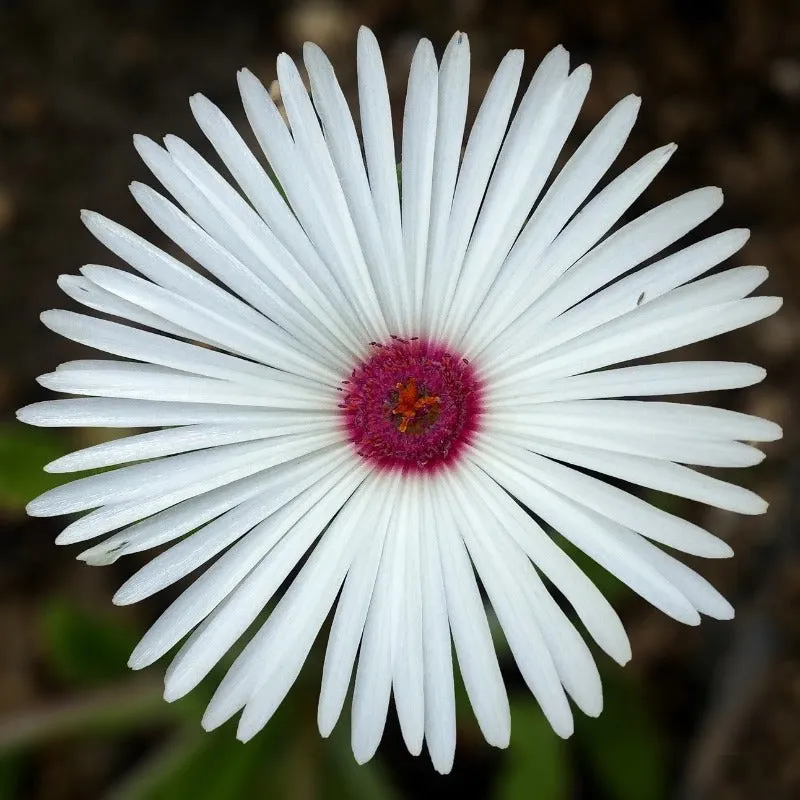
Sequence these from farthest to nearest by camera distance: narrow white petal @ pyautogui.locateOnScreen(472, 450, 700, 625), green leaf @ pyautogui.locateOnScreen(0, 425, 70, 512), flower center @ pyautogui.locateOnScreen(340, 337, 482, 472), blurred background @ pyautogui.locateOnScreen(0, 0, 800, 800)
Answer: blurred background @ pyautogui.locateOnScreen(0, 0, 800, 800), green leaf @ pyautogui.locateOnScreen(0, 425, 70, 512), flower center @ pyautogui.locateOnScreen(340, 337, 482, 472), narrow white petal @ pyautogui.locateOnScreen(472, 450, 700, 625)

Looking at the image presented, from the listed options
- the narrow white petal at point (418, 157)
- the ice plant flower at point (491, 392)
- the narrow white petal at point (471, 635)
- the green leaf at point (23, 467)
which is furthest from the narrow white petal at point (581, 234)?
the green leaf at point (23, 467)

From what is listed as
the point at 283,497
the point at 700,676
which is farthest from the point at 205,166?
the point at 700,676

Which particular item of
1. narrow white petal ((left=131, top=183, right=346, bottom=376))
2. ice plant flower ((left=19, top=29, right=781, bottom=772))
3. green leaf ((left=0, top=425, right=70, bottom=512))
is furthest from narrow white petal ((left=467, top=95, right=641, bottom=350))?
green leaf ((left=0, top=425, right=70, bottom=512))

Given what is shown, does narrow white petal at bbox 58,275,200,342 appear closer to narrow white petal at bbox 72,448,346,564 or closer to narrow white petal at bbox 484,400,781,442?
narrow white petal at bbox 72,448,346,564

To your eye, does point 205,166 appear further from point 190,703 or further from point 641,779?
point 641,779

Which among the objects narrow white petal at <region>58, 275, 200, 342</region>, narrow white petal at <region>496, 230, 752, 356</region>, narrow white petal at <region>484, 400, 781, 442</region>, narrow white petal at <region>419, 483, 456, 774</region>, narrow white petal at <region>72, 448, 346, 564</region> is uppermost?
narrow white petal at <region>58, 275, 200, 342</region>

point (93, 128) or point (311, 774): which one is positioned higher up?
point (93, 128)

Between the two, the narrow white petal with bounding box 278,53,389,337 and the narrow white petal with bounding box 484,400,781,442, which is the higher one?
the narrow white petal with bounding box 278,53,389,337

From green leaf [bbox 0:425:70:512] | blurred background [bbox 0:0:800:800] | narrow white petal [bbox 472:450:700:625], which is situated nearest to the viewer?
narrow white petal [bbox 472:450:700:625]

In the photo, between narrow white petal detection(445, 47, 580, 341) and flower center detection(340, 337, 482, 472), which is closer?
narrow white petal detection(445, 47, 580, 341)
